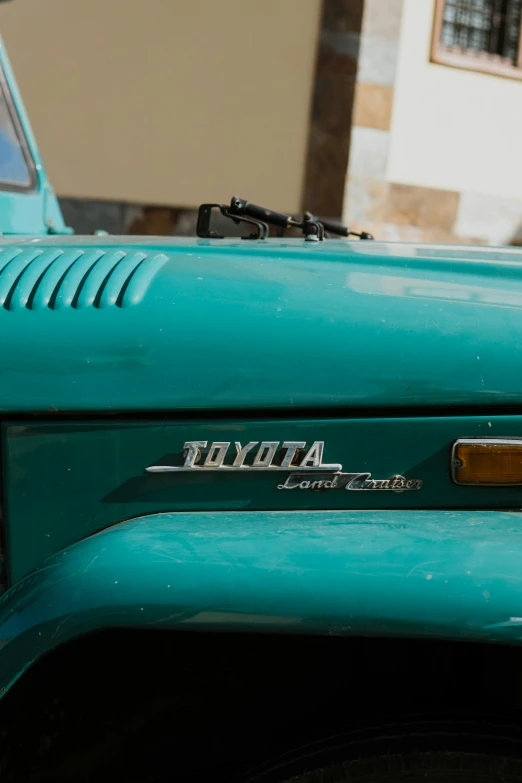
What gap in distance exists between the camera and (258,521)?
1.28m

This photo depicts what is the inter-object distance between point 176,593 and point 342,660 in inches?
15.3

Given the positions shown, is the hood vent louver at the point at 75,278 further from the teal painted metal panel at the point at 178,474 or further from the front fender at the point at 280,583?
the front fender at the point at 280,583

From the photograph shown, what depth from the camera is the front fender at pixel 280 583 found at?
1.13 meters

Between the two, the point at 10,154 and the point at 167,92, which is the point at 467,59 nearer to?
the point at 167,92

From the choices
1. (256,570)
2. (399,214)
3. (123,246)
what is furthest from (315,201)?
(256,570)

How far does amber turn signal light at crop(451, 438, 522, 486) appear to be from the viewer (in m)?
1.30

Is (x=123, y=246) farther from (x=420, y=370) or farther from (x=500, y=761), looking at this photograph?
(x=500, y=761)

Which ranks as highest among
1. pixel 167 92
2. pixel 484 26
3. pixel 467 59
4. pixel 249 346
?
pixel 484 26

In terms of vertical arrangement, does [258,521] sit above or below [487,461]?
below

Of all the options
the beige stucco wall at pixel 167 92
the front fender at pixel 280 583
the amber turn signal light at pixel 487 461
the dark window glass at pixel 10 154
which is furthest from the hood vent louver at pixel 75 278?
the beige stucco wall at pixel 167 92

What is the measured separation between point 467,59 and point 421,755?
7158 mm

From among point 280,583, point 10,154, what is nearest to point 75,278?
point 280,583

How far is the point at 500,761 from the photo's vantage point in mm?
1198

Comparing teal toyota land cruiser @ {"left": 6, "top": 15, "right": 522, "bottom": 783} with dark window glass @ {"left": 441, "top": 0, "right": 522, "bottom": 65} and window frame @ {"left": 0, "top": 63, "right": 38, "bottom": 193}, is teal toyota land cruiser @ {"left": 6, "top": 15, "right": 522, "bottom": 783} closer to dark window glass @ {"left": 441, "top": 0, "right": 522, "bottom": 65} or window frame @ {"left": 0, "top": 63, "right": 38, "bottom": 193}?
window frame @ {"left": 0, "top": 63, "right": 38, "bottom": 193}
